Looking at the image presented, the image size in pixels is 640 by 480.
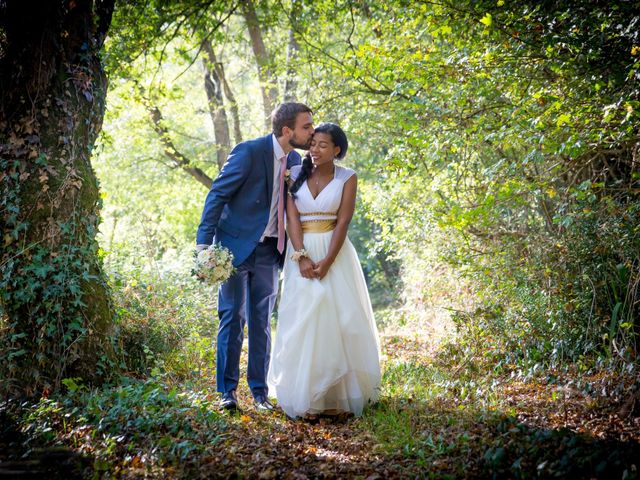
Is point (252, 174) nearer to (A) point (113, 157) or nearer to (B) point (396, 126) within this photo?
(B) point (396, 126)

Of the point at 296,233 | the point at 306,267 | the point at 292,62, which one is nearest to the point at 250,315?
the point at 306,267

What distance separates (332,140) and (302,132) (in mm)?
276

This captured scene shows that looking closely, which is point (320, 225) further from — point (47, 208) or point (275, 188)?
point (47, 208)

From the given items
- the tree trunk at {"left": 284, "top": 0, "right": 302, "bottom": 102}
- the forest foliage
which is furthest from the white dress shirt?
the tree trunk at {"left": 284, "top": 0, "right": 302, "bottom": 102}

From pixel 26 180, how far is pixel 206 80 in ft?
30.2

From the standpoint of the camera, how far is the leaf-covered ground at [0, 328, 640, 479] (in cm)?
289

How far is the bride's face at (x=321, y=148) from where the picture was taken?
4723 millimetres

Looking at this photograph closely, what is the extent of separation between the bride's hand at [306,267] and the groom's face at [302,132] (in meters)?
0.99

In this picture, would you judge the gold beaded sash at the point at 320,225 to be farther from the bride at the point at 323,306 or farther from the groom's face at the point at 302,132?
the groom's face at the point at 302,132

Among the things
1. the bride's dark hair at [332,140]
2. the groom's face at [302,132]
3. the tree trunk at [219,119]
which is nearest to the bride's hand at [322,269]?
the bride's dark hair at [332,140]

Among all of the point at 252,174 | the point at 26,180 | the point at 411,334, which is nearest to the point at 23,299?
the point at 26,180

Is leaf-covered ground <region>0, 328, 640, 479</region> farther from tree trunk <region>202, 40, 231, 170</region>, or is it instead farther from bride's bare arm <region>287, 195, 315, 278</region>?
tree trunk <region>202, 40, 231, 170</region>

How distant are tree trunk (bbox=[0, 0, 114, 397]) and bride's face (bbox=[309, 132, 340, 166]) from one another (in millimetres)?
1862

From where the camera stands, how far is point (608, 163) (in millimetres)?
5594
